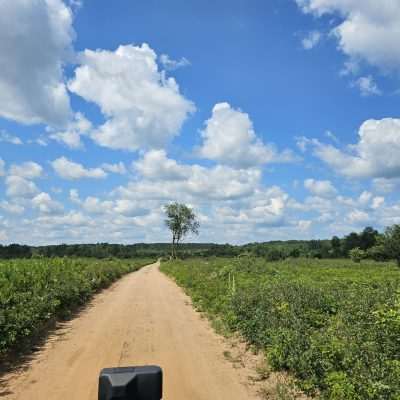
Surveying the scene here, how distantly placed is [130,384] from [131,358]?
789cm

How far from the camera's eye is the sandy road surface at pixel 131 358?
7.31 meters

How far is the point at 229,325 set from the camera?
1262 centimetres

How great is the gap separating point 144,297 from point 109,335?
986 cm

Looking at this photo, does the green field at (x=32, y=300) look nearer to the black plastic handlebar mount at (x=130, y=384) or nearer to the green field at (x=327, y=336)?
the green field at (x=327, y=336)

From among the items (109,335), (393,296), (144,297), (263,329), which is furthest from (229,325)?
(144,297)

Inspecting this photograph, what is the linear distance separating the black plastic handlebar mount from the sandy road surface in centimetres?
A: 542

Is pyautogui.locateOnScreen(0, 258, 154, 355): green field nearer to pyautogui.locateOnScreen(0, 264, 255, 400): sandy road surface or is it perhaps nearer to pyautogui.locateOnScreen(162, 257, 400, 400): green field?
pyautogui.locateOnScreen(0, 264, 255, 400): sandy road surface

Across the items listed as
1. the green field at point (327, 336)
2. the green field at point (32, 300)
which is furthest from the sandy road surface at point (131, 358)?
the green field at point (327, 336)

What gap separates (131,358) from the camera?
9391mm

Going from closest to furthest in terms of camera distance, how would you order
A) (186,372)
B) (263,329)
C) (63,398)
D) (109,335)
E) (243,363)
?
(63,398) < (186,372) < (243,363) < (263,329) < (109,335)

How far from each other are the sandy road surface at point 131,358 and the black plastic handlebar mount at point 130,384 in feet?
17.8

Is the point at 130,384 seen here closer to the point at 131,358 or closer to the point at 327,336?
the point at 327,336

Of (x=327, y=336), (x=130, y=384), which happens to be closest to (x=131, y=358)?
(x=327, y=336)

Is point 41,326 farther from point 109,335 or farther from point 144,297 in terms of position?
point 144,297
